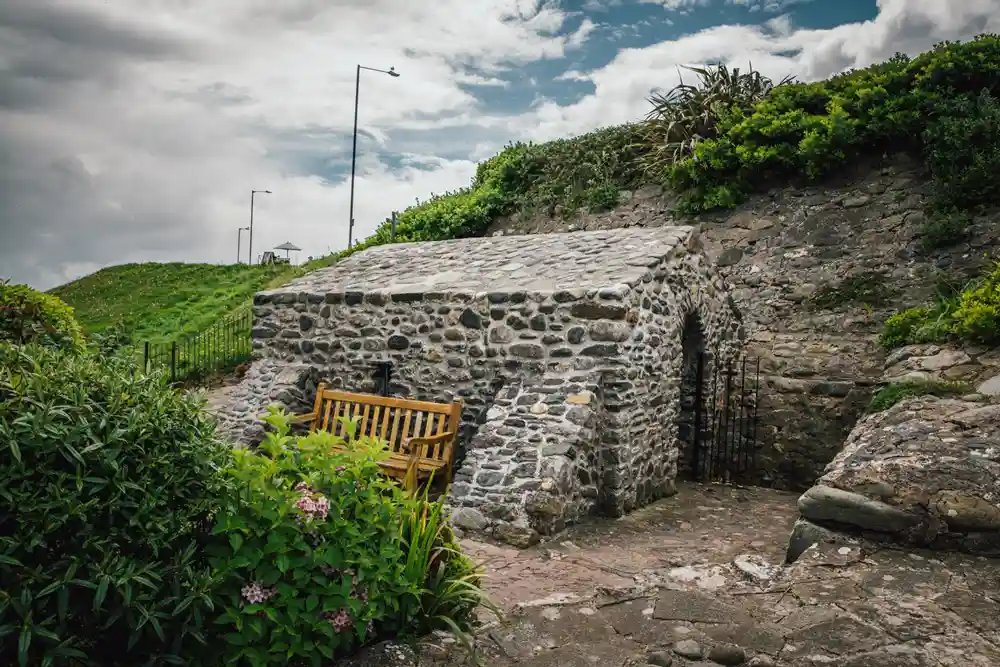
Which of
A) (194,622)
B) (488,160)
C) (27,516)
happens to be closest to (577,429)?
(194,622)

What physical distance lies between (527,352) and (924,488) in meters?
3.86

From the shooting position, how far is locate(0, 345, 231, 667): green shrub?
289 centimetres

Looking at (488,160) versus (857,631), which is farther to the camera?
(488,160)

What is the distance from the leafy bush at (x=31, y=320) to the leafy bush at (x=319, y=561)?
1703mm

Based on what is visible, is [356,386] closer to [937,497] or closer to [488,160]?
[937,497]

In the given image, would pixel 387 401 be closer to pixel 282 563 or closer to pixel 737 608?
pixel 737 608

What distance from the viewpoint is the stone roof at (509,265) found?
26.3ft

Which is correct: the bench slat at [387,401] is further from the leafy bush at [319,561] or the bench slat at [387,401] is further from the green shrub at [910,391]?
the green shrub at [910,391]

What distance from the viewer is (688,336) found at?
32.7 ft

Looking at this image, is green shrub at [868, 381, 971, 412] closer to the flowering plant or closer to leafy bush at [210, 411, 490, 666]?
leafy bush at [210, 411, 490, 666]

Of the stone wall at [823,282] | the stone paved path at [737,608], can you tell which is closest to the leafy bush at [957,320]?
the stone wall at [823,282]

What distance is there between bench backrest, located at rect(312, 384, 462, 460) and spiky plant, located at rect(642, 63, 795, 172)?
863 centimetres

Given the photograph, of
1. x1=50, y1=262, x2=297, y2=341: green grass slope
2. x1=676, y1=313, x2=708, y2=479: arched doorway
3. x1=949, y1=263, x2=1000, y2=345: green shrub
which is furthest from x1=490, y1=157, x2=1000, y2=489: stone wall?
x1=50, y1=262, x2=297, y2=341: green grass slope

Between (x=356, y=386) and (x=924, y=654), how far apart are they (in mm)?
6848
